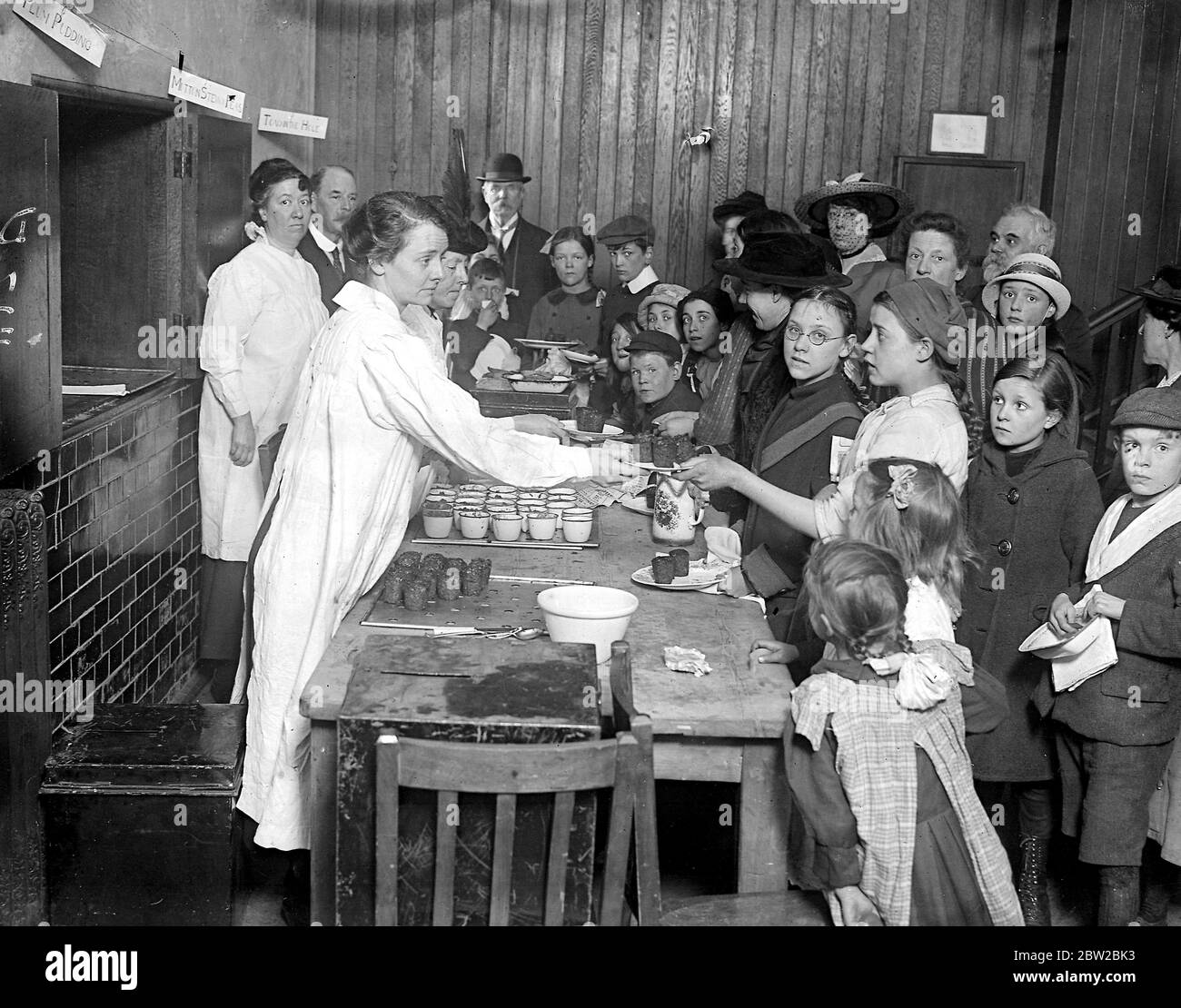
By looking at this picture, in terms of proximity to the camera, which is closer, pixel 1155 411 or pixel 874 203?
pixel 1155 411

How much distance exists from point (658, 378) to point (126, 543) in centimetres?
241

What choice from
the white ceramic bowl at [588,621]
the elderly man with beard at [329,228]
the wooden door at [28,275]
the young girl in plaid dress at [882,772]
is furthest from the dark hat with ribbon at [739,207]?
the young girl in plaid dress at [882,772]

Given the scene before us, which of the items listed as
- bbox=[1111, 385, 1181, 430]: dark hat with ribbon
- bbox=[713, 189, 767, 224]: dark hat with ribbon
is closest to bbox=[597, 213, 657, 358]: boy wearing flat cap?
bbox=[713, 189, 767, 224]: dark hat with ribbon

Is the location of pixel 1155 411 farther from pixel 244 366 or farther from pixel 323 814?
pixel 244 366

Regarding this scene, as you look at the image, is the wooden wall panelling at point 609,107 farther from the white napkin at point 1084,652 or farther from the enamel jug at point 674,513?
the white napkin at point 1084,652

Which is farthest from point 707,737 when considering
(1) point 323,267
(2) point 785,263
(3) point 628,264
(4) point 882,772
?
(3) point 628,264

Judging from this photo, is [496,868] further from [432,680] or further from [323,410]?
[323,410]

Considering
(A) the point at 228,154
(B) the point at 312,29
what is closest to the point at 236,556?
(A) the point at 228,154

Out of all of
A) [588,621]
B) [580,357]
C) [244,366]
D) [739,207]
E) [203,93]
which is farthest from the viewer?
[739,207]

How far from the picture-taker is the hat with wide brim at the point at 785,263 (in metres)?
4.68

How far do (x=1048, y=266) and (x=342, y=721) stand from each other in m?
3.83

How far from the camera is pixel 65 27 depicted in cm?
400

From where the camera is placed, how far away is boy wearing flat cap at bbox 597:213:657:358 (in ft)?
24.5
